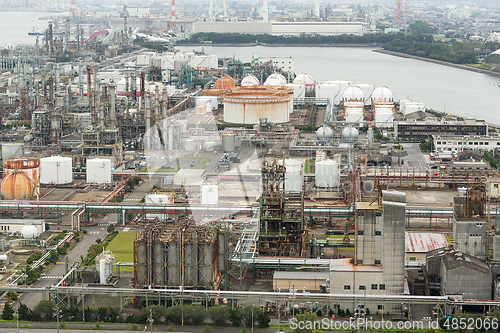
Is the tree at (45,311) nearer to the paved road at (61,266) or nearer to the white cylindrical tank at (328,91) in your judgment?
the paved road at (61,266)

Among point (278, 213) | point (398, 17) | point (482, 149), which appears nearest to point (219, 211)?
point (278, 213)

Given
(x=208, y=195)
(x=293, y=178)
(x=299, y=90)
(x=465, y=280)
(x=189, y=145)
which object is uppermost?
(x=299, y=90)

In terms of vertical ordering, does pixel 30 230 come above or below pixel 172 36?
below

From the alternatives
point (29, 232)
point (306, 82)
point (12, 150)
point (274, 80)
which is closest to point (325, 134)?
point (12, 150)

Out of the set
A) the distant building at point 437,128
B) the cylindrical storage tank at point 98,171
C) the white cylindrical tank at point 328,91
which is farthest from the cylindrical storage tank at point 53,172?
the white cylindrical tank at point 328,91

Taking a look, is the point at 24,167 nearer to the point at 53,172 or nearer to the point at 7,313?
the point at 53,172

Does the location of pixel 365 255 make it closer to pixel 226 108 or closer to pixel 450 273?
pixel 450 273

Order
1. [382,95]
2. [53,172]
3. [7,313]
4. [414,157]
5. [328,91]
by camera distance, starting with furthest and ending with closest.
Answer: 1. [328,91]
2. [382,95]
3. [414,157]
4. [53,172]
5. [7,313]
